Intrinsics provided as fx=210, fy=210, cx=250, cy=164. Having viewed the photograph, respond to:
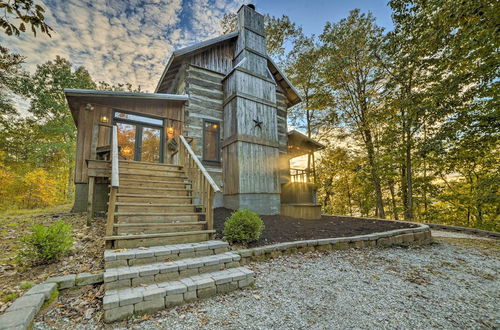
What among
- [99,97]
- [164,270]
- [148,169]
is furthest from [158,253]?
[99,97]

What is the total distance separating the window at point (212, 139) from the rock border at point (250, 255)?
16.1 feet

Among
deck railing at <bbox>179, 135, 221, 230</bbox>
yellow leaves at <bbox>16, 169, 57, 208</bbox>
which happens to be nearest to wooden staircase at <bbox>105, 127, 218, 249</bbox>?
deck railing at <bbox>179, 135, 221, 230</bbox>

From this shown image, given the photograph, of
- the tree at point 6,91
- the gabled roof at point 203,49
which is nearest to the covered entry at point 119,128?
the gabled roof at point 203,49

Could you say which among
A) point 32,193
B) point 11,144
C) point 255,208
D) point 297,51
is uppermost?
point 297,51

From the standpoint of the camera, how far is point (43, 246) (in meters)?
3.18

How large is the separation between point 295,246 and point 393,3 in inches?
346

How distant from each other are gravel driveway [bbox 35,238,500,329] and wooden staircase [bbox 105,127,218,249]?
4.51ft

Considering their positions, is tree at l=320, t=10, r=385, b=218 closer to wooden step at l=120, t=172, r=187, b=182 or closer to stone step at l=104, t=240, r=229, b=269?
wooden step at l=120, t=172, r=187, b=182

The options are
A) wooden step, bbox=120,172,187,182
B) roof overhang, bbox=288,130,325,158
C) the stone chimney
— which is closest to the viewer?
wooden step, bbox=120,172,187,182

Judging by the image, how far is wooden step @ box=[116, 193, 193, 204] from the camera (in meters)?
4.80

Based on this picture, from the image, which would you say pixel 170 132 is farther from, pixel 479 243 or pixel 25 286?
pixel 479 243

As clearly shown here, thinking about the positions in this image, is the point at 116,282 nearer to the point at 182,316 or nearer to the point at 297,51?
the point at 182,316

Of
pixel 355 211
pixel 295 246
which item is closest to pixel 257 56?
pixel 295 246

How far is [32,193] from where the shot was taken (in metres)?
13.3
